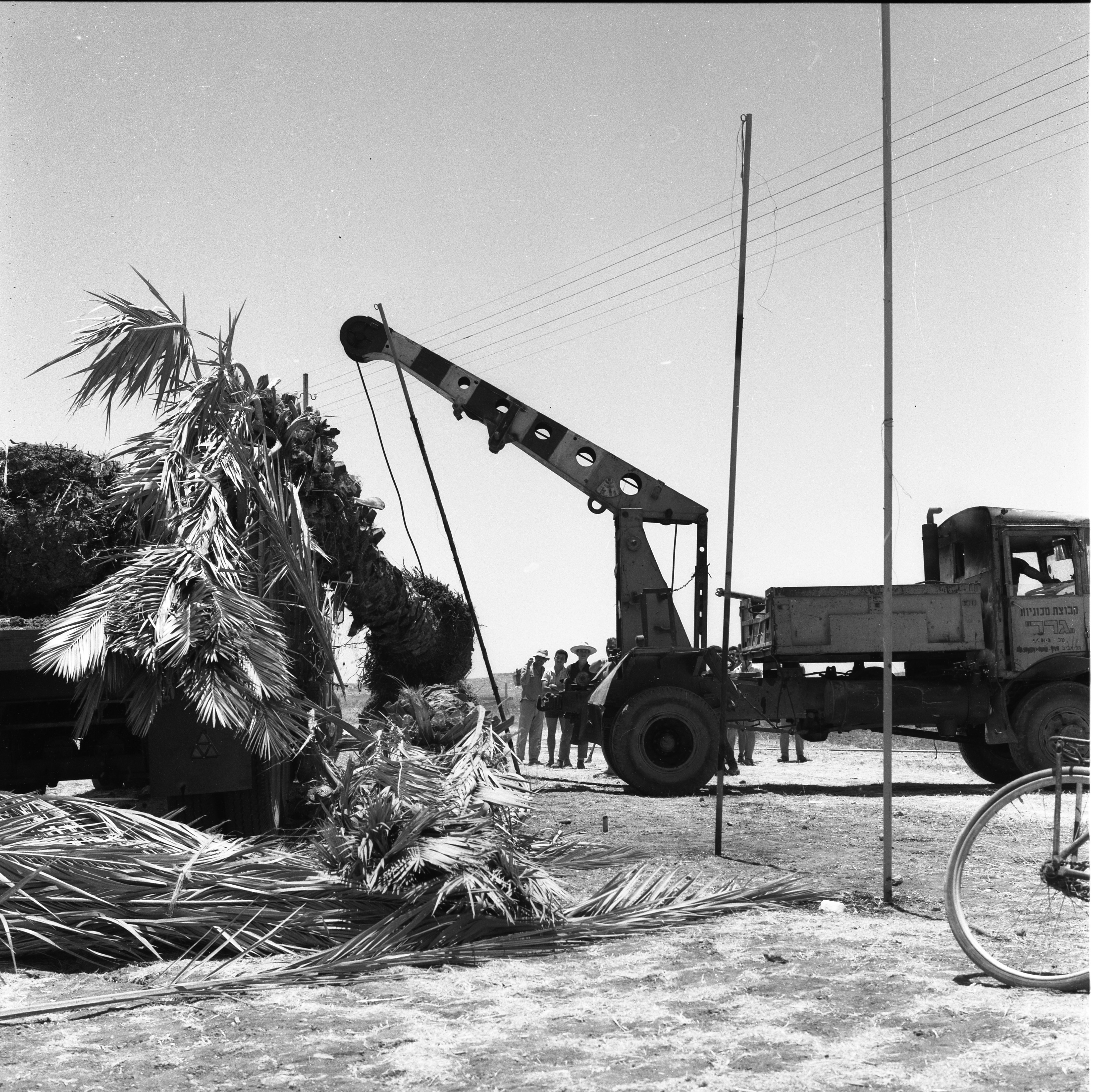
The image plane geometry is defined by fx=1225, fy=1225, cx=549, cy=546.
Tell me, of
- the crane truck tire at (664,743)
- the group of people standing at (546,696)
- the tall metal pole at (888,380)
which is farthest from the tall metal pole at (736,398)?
the group of people standing at (546,696)

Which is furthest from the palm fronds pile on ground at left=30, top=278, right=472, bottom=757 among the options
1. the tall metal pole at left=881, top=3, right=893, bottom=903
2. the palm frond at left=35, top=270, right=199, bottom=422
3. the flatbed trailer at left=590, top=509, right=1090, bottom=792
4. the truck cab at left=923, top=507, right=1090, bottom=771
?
the truck cab at left=923, top=507, right=1090, bottom=771

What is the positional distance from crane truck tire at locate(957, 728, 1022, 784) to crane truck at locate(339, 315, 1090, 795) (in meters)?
0.19

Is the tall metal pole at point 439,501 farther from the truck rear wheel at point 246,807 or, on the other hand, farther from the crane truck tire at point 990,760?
the crane truck tire at point 990,760

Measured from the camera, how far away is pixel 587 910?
16.3 feet

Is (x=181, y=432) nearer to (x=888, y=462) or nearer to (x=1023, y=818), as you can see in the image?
(x=888, y=462)

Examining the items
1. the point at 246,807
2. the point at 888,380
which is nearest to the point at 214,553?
the point at 246,807

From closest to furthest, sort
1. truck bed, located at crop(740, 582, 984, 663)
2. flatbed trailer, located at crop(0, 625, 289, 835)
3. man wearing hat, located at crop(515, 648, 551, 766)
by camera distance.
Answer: flatbed trailer, located at crop(0, 625, 289, 835), truck bed, located at crop(740, 582, 984, 663), man wearing hat, located at crop(515, 648, 551, 766)

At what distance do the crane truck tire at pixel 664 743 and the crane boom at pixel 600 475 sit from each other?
3.63 ft

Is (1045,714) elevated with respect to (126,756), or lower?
elevated

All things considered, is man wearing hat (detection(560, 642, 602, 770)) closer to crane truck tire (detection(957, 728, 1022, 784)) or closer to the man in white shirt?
the man in white shirt

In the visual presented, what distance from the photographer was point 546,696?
13.5 m

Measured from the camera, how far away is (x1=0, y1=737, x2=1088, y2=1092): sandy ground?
10.1ft

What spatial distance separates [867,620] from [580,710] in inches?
124

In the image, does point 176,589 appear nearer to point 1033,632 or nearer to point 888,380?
point 888,380
